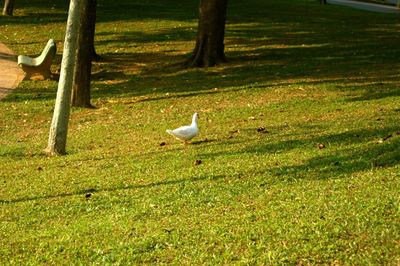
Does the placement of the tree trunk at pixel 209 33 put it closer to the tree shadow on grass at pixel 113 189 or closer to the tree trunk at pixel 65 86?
the tree trunk at pixel 65 86

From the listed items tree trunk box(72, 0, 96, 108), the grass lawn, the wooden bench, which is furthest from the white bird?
the wooden bench

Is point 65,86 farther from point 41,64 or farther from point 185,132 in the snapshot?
point 41,64

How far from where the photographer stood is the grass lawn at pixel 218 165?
6.66 meters

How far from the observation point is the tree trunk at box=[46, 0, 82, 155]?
37.9ft

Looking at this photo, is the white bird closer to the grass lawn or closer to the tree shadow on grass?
the grass lawn

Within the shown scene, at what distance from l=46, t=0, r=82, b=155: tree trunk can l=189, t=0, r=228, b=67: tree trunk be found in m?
9.30

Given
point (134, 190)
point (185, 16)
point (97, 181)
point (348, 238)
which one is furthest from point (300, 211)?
point (185, 16)

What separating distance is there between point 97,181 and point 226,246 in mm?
3376

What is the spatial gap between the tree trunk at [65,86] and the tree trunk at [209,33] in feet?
30.5

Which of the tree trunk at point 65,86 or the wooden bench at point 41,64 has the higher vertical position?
the tree trunk at point 65,86

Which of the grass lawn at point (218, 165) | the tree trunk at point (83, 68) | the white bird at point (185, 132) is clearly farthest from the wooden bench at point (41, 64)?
the white bird at point (185, 132)

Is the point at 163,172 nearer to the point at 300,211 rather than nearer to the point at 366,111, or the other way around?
the point at 300,211

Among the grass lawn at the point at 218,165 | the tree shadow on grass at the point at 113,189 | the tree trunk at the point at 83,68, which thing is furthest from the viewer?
the tree trunk at the point at 83,68

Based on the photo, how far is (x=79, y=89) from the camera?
1636 centimetres
